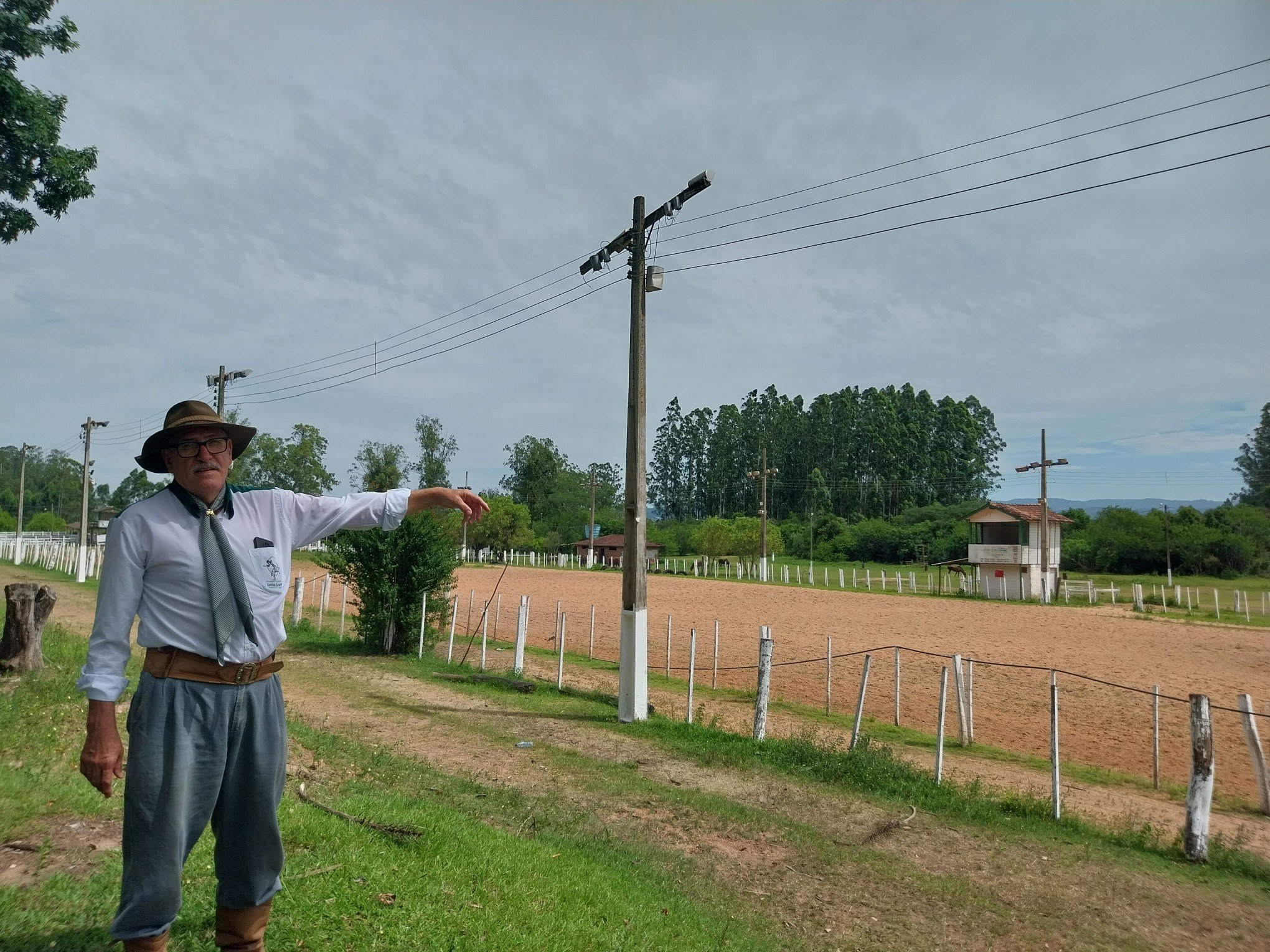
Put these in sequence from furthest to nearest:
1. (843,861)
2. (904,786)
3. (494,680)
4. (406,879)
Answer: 1. (494,680)
2. (904,786)
3. (843,861)
4. (406,879)

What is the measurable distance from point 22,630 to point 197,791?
7631 millimetres

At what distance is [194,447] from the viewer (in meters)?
2.94

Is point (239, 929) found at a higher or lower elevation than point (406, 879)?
higher

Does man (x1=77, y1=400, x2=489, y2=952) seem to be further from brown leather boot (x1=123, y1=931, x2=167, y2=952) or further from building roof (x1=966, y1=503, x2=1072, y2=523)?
building roof (x1=966, y1=503, x2=1072, y2=523)

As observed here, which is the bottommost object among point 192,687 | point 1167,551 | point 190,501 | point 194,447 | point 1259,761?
point 1259,761

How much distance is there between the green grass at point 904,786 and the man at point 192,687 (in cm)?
668

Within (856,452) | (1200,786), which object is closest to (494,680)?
(1200,786)

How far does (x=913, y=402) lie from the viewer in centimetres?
9900

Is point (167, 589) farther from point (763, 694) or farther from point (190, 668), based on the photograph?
point (763, 694)

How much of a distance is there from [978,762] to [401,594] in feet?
37.9

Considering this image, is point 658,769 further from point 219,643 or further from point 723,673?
point 723,673

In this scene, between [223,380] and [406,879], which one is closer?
[406,879]

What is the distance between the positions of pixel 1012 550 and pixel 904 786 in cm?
3722

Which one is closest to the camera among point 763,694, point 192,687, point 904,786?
point 192,687
